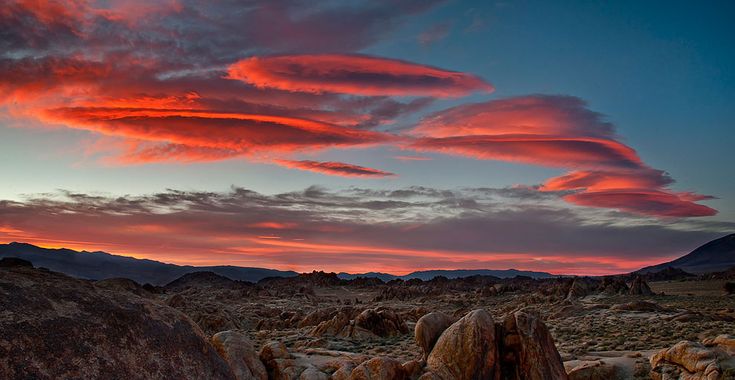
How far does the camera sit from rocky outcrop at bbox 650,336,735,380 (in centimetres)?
1675

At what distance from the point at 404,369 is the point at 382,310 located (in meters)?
23.7

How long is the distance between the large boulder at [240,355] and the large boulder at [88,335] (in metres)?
7.04

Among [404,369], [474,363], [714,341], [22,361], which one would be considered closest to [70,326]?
[22,361]

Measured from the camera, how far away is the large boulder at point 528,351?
17062 mm

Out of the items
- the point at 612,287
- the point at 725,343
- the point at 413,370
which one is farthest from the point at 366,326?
the point at 612,287

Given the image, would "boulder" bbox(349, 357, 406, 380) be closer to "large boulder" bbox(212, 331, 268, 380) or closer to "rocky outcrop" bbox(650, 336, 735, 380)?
"large boulder" bbox(212, 331, 268, 380)

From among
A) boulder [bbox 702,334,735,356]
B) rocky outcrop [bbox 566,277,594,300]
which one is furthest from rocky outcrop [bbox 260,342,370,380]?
rocky outcrop [bbox 566,277,594,300]

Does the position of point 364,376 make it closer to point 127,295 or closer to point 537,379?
point 537,379

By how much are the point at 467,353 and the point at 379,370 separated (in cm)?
326

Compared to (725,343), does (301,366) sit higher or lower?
lower

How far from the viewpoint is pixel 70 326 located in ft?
22.7

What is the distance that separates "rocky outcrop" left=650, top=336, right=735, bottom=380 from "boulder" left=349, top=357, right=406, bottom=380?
33.1 ft

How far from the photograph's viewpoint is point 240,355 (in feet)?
52.5

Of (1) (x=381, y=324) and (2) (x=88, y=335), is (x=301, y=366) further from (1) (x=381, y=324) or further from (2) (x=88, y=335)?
(1) (x=381, y=324)
